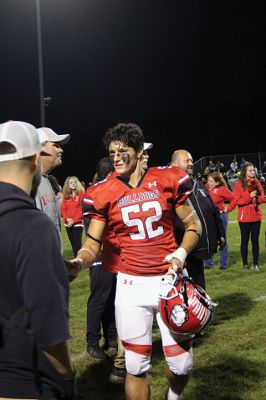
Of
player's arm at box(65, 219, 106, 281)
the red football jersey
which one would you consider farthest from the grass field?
player's arm at box(65, 219, 106, 281)

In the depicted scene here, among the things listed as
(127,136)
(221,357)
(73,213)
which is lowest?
(73,213)

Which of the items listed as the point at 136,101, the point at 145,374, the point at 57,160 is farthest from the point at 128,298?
the point at 136,101

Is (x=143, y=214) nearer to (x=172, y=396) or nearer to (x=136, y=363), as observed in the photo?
(x=136, y=363)

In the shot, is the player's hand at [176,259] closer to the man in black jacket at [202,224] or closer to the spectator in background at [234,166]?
the man in black jacket at [202,224]

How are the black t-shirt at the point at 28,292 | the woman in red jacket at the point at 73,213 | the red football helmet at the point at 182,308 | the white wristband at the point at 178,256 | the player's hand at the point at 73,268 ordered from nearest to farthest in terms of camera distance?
1. the black t-shirt at the point at 28,292
2. the player's hand at the point at 73,268
3. the red football helmet at the point at 182,308
4. the white wristband at the point at 178,256
5. the woman in red jacket at the point at 73,213

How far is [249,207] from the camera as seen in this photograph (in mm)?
9984

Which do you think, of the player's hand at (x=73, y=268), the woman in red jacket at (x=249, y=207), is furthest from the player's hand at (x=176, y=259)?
the woman in red jacket at (x=249, y=207)

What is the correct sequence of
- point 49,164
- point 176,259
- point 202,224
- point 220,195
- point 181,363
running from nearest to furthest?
point 176,259 → point 181,363 → point 49,164 → point 202,224 → point 220,195

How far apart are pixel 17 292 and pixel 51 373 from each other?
0.33 m

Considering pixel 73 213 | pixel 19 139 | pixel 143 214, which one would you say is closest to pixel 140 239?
pixel 143 214

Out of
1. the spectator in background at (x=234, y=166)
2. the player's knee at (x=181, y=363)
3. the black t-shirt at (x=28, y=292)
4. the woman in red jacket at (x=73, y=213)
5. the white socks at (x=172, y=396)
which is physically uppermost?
the black t-shirt at (x=28, y=292)

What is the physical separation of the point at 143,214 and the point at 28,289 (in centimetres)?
198

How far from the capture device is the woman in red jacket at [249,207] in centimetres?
1002

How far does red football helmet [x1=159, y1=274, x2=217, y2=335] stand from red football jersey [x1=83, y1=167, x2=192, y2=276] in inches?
11.3
